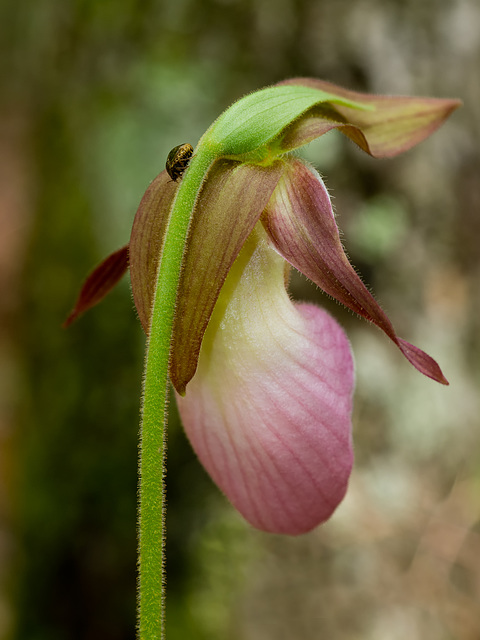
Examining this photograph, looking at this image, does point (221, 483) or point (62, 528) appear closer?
point (221, 483)

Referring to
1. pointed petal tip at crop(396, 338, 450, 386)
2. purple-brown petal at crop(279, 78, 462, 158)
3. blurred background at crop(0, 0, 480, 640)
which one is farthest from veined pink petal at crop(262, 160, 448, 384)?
blurred background at crop(0, 0, 480, 640)

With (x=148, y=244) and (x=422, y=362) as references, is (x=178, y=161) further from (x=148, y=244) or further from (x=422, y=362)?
(x=422, y=362)

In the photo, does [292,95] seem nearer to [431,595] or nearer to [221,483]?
[221,483]

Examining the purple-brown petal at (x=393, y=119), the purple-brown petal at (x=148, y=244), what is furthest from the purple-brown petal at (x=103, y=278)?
the purple-brown petal at (x=393, y=119)

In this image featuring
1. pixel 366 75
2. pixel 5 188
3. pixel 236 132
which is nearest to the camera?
pixel 236 132

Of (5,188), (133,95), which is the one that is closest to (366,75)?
(133,95)

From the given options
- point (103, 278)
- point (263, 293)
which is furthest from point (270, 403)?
point (103, 278)
